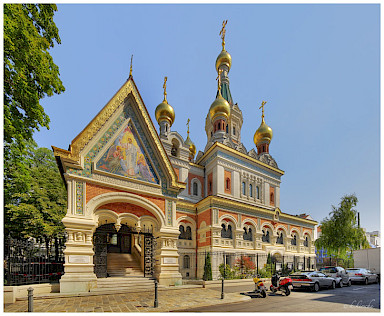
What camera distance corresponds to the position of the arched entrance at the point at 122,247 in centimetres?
1548

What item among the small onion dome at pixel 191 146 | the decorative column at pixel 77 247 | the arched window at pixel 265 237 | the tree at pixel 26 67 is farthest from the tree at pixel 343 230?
the tree at pixel 26 67

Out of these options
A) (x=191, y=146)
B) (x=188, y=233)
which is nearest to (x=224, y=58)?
(x=191, y=146)

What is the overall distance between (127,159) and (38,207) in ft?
32.3

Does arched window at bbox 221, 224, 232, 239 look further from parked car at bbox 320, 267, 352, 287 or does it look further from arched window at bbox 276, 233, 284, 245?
parked car at bbox 320, 267, 352, 287

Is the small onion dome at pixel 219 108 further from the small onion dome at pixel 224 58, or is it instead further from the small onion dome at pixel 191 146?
the small onion dome at pixel 224 58

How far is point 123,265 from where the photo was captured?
18.3 m

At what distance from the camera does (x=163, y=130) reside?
29094 millimetres

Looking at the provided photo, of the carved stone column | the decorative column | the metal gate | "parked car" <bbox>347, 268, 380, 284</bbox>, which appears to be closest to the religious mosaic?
the decorative column

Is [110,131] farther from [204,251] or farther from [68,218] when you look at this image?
[204,251]

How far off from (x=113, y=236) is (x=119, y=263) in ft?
10.8

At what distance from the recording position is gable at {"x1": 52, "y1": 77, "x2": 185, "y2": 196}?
565 inches

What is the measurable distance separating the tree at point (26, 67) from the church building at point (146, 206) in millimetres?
3323

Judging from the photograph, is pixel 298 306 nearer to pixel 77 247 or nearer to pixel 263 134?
pixel 77 247

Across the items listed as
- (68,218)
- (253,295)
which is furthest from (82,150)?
(253,295)
